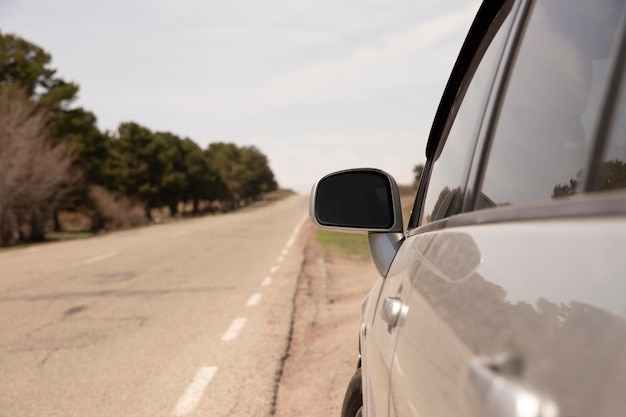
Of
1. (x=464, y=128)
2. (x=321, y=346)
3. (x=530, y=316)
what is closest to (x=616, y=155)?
(x=530, y=316)

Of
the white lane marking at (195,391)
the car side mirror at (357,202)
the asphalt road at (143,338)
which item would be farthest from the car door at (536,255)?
the asphalt road at (143,338)

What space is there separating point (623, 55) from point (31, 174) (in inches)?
1257

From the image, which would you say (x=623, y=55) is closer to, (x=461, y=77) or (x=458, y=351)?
(x=458, y=351)

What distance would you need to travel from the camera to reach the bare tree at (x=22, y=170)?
92.7 feet

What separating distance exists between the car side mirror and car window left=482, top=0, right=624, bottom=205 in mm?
1018

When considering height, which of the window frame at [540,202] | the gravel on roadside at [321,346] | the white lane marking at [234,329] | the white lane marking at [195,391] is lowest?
the gravel on roadside at [321,346]

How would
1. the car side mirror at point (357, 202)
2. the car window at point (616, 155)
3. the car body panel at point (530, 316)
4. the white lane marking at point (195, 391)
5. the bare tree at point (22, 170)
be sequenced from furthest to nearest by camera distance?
1. the bare tree at point (22, 170)
2. the white lane marking at point (195, 391)
3. the car side mirror at point (357, 202)
4. the car window at point (616, 155)
5. the car body panel at point (530, 316)

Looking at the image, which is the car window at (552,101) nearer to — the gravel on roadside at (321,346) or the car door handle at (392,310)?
the car door handle at (392,310)

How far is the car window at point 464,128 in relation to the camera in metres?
1.68

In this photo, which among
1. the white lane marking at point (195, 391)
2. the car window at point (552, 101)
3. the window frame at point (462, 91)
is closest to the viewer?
the car window at point (552, 101)

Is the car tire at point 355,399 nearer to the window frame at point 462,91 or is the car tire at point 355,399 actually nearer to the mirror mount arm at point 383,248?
the mirror mount arm at point 383,248

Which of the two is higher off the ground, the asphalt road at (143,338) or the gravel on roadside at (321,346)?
the asphalt road at (143,338)

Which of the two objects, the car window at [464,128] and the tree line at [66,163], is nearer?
the car window at [464,128]

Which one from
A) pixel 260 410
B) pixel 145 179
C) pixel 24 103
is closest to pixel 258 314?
pixel 260 410
